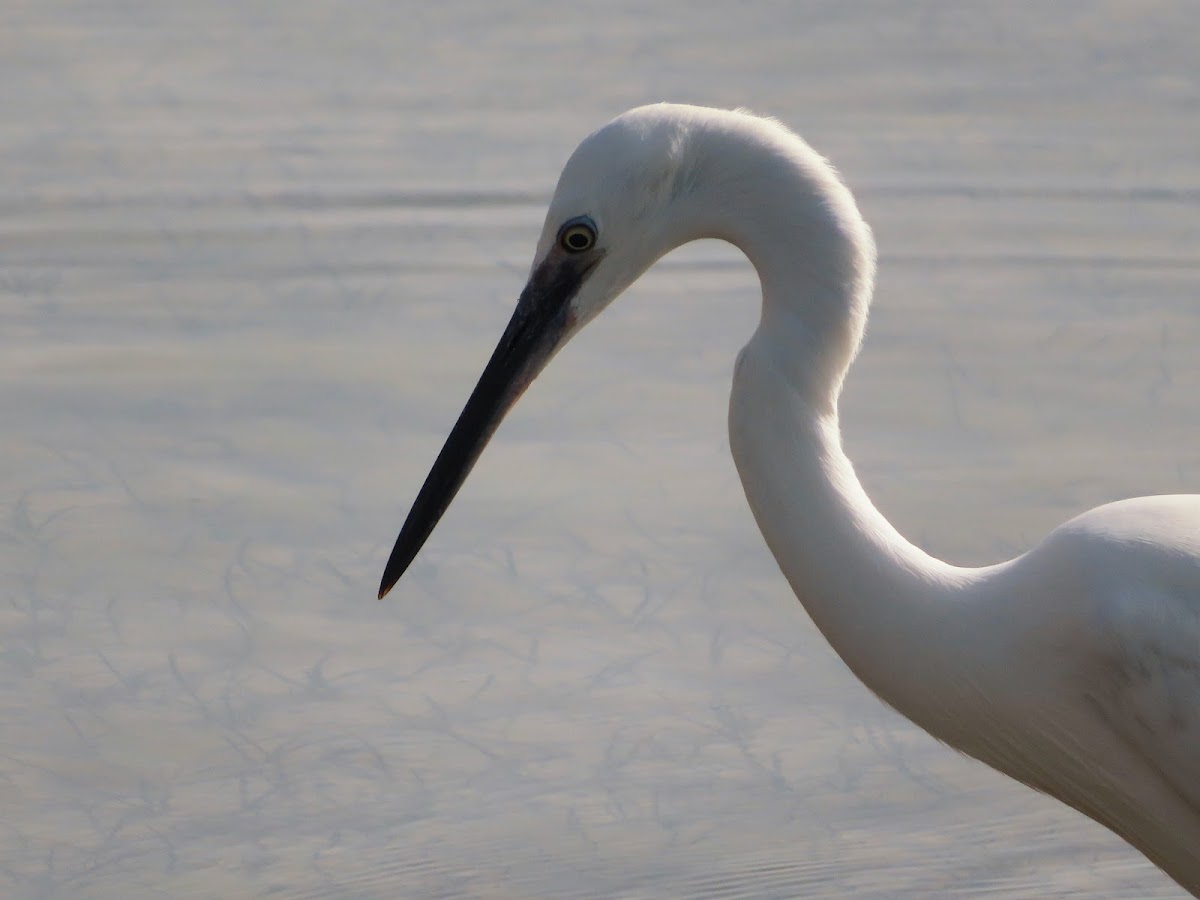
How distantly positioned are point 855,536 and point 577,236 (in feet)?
1.55

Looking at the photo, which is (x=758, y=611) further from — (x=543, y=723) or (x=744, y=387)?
(x=744, y=387)

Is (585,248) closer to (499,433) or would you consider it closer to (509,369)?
(509,369)

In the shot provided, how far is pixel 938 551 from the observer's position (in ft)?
12.2

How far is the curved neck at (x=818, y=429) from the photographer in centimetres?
216

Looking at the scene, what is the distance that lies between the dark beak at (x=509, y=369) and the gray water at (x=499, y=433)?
712 mm

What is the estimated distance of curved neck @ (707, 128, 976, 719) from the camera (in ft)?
7.08

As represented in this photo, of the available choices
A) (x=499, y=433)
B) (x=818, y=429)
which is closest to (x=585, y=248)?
(x=818, y=429)

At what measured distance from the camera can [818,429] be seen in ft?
7.17

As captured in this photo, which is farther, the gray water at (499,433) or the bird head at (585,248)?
the gray water at (499,433)

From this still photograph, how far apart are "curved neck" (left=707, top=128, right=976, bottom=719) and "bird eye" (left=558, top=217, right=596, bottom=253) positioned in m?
0.14

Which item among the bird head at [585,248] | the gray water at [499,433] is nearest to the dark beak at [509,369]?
the bird head at [585,248]

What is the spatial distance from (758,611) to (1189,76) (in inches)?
130

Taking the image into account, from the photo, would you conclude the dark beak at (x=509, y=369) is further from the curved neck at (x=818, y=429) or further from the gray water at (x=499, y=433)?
the gray water at (x=499, y=433)

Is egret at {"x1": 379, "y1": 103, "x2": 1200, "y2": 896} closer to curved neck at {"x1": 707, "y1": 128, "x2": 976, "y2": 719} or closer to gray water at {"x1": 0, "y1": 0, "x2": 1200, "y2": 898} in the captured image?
curved neck at {"x1": 707, "y1": 128, "x2": 976, "y2": 719}
